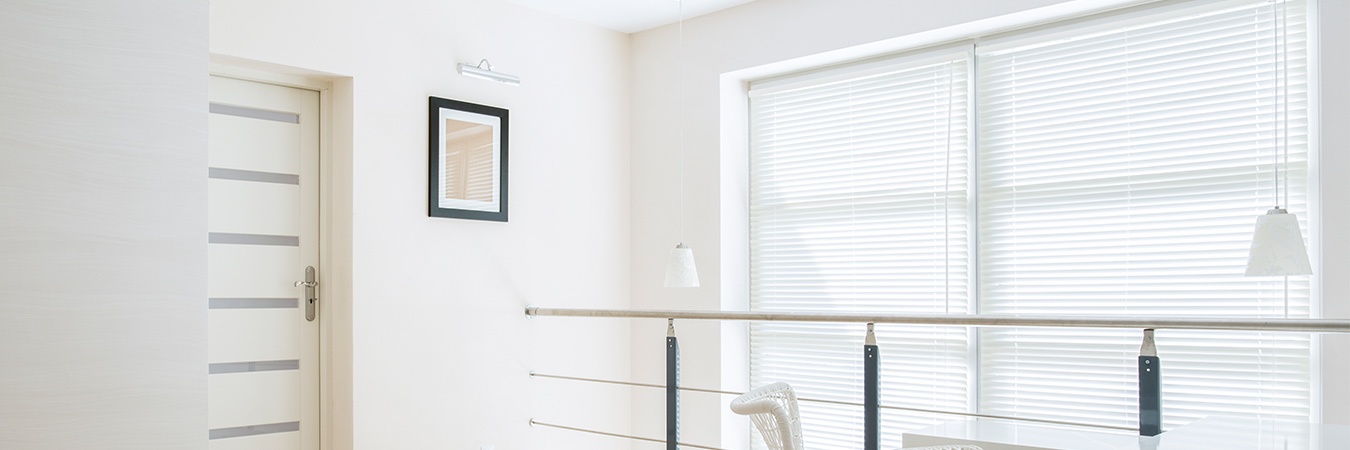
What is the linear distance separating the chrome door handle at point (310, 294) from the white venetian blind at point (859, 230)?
201 centimetres

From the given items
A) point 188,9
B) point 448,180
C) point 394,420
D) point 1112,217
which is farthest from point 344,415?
point 1112,217

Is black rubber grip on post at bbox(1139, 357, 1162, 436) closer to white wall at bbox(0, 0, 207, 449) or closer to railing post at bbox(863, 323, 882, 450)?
railing post at bbox(863, 323, 882, 450)

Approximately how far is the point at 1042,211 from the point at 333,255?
2.77 m

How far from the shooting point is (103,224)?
2.29 meters

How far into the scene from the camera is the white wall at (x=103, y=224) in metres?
2.16

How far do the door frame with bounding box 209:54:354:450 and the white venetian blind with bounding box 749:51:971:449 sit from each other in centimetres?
191

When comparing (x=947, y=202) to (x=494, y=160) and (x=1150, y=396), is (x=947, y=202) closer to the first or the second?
(x=1150, y=396)

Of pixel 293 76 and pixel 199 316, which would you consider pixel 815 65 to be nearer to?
pixel 293 76

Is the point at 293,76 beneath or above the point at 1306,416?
above

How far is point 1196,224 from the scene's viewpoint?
3223 mm

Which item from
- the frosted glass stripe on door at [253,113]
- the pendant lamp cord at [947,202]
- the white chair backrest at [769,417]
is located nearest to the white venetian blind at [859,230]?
the pendant lamp cord at [947,202]

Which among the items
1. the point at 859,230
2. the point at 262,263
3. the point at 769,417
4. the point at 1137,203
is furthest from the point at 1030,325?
the point at 262,263

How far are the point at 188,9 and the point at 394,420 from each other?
1.87m

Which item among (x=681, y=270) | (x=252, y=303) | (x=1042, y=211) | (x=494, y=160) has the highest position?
(x=494, y=160)
